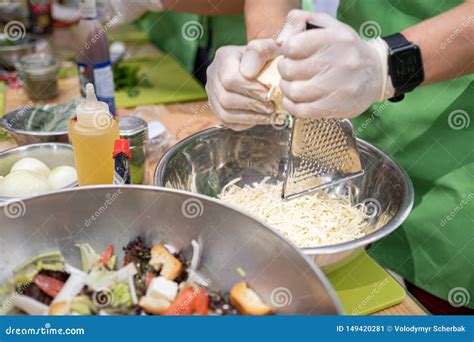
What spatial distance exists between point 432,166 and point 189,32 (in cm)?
155

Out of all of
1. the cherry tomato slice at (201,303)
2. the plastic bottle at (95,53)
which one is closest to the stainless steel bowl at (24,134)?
the plastic bottle at (95,53)

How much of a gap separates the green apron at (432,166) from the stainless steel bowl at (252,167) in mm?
236

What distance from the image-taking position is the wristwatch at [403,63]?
1191 mm

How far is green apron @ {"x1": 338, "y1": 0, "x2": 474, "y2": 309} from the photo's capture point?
1438mm

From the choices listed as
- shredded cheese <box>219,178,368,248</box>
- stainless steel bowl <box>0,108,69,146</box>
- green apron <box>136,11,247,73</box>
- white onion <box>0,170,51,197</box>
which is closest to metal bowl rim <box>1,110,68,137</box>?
stainless steel bowl <box>0,108,69,146</box>

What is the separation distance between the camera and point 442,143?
1464 millimetres

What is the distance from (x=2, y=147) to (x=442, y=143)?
1.40 meters

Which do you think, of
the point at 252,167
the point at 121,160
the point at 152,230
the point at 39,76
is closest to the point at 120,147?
the point at 121,160

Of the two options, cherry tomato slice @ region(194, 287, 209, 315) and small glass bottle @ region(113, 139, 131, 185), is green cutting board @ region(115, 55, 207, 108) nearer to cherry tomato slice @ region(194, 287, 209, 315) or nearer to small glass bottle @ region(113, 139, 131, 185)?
small glass bottle @ region(113, 139, 131, 185)

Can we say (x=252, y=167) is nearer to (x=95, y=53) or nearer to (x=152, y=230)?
(x=152, y=230)

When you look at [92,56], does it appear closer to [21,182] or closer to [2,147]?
[2,147]

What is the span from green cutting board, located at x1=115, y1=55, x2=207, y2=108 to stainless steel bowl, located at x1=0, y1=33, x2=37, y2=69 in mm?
484

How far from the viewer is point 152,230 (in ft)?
3.35

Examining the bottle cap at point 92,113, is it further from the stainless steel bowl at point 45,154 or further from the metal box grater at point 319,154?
the metal box grater at point 319,154
